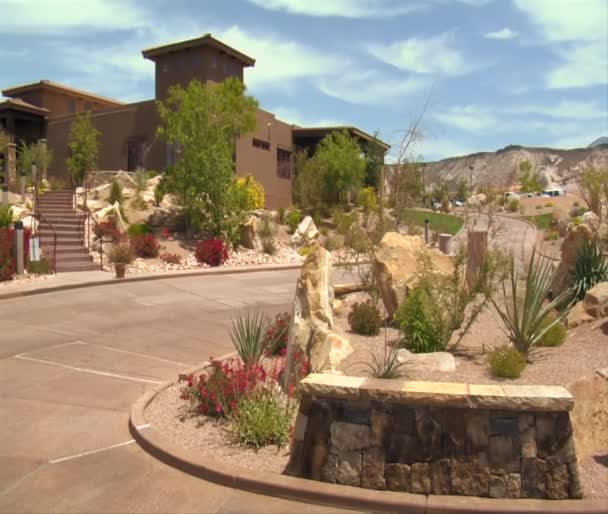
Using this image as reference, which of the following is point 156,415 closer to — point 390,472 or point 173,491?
point 173,491

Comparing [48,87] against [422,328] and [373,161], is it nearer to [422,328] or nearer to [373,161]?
[373,161]

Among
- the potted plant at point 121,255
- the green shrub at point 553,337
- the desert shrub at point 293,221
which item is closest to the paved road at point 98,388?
the potted plant at point 121,255

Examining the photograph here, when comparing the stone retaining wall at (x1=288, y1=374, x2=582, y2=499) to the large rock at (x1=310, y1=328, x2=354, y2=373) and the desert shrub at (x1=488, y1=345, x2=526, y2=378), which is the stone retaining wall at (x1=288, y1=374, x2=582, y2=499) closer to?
the desert shrub at (x1=488, y1=345, x2=526, y2=378)

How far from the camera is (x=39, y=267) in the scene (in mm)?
18188

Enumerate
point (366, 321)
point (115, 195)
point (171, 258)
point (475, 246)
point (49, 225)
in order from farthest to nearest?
1. point (115, 195)
2. point (171, 258)
3. point (49, 225)
4. point (475, 246)
5. point (366, 321)

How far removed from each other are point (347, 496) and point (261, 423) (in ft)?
4.61

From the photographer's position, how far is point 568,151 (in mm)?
147375

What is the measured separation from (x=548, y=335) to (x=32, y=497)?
592 cm

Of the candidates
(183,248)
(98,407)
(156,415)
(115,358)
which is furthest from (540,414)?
(183,248)

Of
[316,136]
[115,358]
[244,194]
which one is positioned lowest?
[115,358]

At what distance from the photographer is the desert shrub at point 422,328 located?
8203 mm

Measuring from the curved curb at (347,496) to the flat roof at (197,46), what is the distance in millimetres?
28778

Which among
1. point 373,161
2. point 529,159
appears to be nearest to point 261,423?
point 373,161

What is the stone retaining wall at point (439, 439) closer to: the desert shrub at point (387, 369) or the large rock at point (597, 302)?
the desert shrub at point (387, 369)
